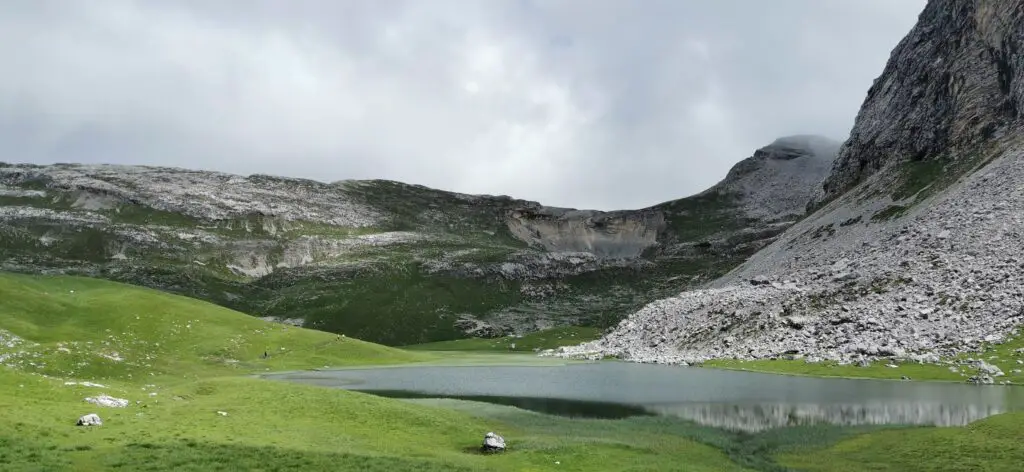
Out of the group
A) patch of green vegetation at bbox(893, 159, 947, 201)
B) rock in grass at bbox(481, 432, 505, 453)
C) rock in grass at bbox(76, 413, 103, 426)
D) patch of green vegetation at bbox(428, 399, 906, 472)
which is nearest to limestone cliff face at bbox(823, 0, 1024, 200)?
patch of green vegetation at bbox(893, 159, 947, 201)

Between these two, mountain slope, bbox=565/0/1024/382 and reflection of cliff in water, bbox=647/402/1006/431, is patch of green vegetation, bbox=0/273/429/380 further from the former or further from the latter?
mountain slope, bbox=565/0/1024/382

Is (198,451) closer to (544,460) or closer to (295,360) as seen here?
(544,460)

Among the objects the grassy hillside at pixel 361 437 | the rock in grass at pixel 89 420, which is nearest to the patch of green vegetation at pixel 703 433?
the grassy hillside at pixel 361 437

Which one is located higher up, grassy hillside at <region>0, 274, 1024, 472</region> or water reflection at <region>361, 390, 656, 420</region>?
grassy hillside at <region>0, 274, 1024, 472</region>

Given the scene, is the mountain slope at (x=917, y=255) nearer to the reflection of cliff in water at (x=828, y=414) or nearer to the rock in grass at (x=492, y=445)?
the reflection of cliff in water at (x=828, y=414)

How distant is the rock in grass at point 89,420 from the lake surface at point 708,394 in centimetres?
3659

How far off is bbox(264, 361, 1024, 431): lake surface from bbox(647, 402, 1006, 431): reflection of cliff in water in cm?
7

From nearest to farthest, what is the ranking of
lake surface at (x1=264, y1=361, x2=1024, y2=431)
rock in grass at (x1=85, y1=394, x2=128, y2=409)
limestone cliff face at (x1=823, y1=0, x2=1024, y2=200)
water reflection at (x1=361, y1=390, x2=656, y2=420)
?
1. rock in grass at (x1=85, y1=394, x2=128, y2=409)
2. lake surface at (x1=264, y1=361, x2=1024, y2=431)
3. water reflection at (x1=361, y1=390, x2=656, y2=420)
4. limestone cliff face at (x1=823, y1=0, x2=1024, y2=200)

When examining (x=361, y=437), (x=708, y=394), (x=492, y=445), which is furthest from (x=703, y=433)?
(x=361, y=437)

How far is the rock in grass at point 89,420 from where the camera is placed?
33.7 m

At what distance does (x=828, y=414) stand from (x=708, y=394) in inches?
639

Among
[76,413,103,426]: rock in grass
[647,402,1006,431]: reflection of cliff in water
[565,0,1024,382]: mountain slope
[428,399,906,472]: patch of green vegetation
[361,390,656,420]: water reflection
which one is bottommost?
[361,390,656,420]: water reflection

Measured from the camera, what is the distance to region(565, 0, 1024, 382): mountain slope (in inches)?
3568

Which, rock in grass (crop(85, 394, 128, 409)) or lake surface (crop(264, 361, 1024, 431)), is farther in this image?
lake surface (crop(264, 361, 1024, 431))
